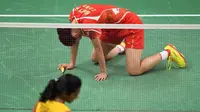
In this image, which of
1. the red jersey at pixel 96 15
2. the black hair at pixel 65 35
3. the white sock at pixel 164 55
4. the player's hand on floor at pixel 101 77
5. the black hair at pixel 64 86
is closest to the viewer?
the black hair at pixel 64 86

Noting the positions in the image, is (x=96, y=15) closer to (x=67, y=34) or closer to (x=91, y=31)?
(x=91, y=31)

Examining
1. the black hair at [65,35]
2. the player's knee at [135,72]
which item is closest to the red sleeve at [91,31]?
the black hair at [65,35]

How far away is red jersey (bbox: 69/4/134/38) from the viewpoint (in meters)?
3.94

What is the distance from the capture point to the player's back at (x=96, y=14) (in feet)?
13.0

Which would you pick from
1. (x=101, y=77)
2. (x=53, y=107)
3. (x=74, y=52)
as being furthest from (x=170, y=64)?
(x=53, y=107)

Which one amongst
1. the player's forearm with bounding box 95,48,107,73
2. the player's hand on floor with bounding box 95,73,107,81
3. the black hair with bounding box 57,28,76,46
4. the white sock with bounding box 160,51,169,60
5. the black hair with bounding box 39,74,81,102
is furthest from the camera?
the white sock with bounding box 160,51,169,60

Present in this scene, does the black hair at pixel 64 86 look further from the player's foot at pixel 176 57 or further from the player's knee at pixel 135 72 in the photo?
the player's foot at pixel 176 57

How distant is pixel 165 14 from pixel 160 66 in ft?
4.86

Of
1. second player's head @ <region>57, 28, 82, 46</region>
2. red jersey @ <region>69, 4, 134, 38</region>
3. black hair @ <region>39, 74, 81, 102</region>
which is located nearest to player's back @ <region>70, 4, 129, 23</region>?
red jersey @ <region>69, 4, 134, 38</region>

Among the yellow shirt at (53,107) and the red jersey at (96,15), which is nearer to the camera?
the yellow shirt at (53,107)

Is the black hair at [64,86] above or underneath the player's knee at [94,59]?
above

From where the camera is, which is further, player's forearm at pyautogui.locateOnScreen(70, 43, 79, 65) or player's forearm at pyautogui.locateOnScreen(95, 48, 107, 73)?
player's forearm at pyautogui.locateOnScreen(70, 43, 79, 65)

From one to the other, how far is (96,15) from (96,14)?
10 millimetres

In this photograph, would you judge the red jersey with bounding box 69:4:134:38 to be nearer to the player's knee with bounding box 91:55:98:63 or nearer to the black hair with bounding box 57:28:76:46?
the black hair with bounding box 57:28:76:46
